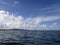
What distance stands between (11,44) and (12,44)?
0.51 meters

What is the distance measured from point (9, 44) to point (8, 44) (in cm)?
56

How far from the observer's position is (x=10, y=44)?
78250 millimetres

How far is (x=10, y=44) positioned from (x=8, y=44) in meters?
1.05

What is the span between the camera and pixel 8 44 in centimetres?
7844

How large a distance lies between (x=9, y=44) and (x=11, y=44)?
1.00 metres

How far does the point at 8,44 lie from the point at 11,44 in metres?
1.52

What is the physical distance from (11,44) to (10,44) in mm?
518

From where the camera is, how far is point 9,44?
3081 inches

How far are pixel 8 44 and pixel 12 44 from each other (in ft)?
6.63

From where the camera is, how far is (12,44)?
78.4 meters
